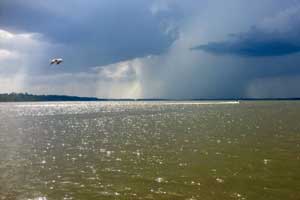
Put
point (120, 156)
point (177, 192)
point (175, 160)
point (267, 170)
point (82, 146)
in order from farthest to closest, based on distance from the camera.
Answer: point (82, 146) → point (120, 156) → point (175, 160) → point (267, 170) → point (177, 192)

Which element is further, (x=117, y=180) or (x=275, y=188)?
(x=117, y=180)

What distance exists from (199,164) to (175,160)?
3.46 meters

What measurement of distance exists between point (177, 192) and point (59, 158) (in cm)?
2155

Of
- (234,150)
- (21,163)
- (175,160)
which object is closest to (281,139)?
(234,150)

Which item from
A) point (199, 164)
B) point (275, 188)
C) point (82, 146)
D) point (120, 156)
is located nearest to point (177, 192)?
point (275, 188)

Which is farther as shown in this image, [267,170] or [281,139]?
[281,139]

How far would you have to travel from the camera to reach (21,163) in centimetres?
4278

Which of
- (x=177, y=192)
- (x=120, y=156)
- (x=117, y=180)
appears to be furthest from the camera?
(x=120, y=156)

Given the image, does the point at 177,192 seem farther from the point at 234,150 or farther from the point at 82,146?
the point at 82,146

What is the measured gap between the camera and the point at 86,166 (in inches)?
1569

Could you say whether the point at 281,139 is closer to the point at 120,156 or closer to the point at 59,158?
the point at 120,156

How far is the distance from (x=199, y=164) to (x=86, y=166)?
11401 millimetres

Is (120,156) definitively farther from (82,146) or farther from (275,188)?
(275,188)

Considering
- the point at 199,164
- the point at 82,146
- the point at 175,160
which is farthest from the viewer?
the point at 82,146
